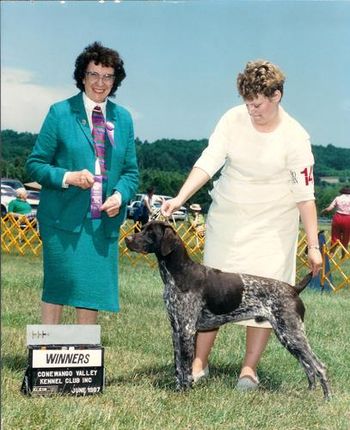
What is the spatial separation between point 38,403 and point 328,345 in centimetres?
219

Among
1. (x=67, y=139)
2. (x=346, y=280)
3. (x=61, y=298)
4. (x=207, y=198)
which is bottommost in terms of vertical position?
(x=346, y=280)

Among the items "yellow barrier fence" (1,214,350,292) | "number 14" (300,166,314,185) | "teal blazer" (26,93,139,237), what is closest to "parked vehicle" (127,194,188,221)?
"teal blazer" (26,93,139,237)

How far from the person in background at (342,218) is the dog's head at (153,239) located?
4.64 feet

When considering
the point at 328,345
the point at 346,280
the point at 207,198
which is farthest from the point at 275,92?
the point at 346,280

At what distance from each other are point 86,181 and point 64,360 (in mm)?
834

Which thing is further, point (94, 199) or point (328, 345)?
point (328, 345)

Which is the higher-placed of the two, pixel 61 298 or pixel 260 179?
pixel 260 179

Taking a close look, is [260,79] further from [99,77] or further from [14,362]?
[14,362]

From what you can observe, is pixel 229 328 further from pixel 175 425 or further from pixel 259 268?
pixel 175 425

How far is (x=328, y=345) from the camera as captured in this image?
15.6 ft

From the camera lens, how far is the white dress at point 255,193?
348cm

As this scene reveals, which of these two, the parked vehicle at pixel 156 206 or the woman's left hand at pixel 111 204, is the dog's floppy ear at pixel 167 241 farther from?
the parked vehicle at pixel 156 206

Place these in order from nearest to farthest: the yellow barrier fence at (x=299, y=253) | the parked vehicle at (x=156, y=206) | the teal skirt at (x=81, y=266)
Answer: the teal skirt at (x=81, y=266)
the parked vehicle at (x=156, y=206)
the yellow barrier fence at (x=299, y=253)

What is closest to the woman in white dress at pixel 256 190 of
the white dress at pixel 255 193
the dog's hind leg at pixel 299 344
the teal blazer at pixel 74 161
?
the white dress at pixel 255 193
